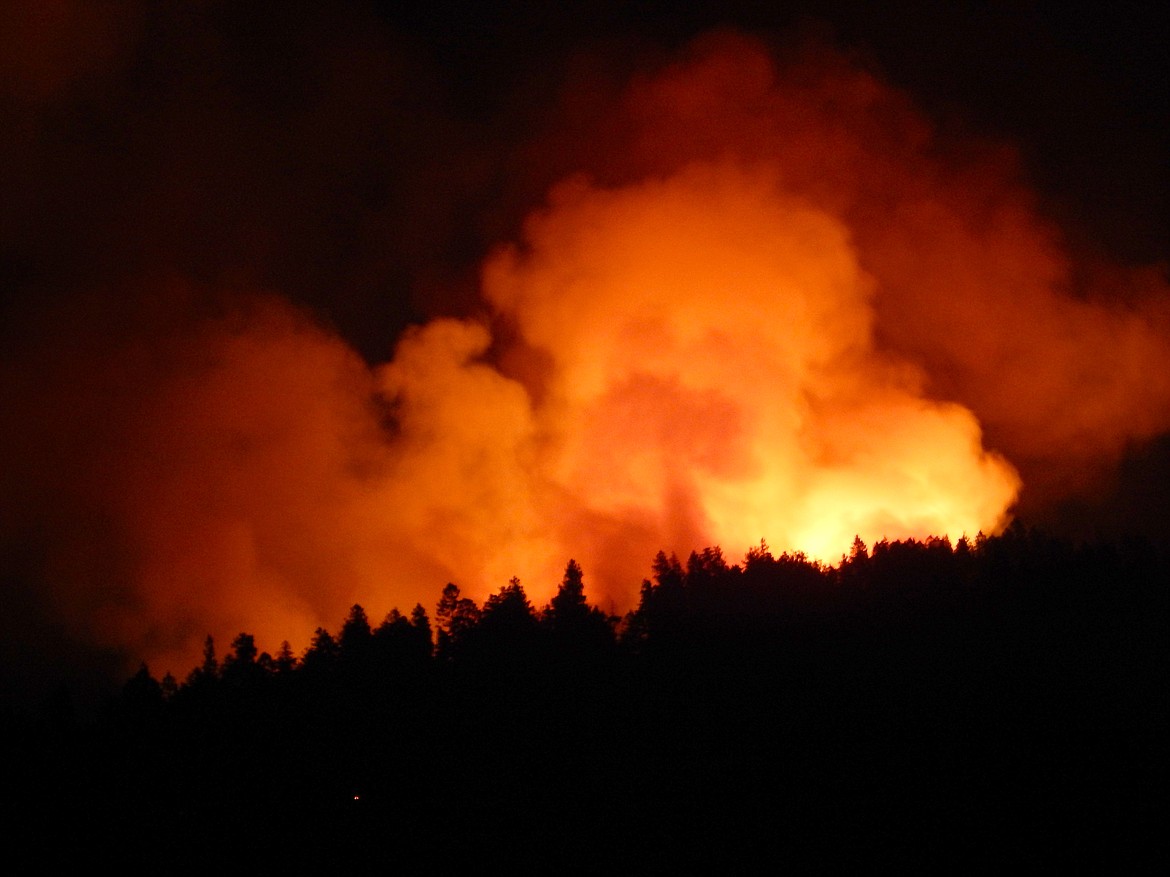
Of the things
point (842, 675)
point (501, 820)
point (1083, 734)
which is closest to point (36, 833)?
point (501, 820)

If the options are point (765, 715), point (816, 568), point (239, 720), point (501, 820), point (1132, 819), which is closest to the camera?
point (1132, 819)

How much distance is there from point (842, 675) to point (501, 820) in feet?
70.4

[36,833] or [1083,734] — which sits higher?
[1083,734]

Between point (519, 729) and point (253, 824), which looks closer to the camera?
point (253, 824)

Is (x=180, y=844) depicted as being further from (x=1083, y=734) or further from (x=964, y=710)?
(x=1083, y=734)

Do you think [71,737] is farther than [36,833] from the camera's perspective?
Yes

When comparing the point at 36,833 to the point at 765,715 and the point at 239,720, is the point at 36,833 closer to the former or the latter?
the point at 239,720

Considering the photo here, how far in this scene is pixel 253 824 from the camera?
58500mm

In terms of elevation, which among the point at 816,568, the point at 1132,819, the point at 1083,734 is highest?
the point at 816,568

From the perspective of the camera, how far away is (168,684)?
79.8 meters

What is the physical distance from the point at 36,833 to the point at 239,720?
12.1 metres

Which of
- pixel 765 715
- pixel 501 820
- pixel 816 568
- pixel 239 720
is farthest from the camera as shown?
pixel 816 568

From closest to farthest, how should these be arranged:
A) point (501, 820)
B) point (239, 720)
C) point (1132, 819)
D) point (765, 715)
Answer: point (1132, 819) → point (501, 820) → point (765, 715) → point (239, 720)

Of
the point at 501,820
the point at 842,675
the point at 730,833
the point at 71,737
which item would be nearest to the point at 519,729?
the point at 501,820
